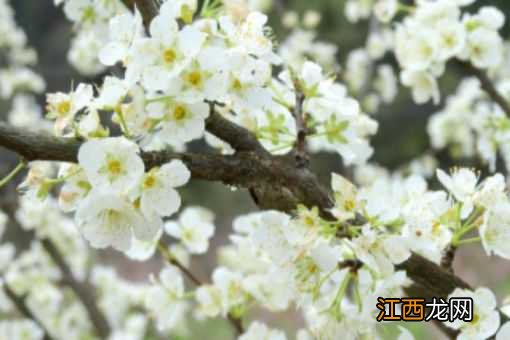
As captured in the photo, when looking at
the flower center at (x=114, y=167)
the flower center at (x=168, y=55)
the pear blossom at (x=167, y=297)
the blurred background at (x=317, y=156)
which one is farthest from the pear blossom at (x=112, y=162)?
the blurred background at (x=317, y=156)

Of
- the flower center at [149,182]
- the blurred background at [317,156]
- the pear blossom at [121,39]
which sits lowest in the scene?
the blurred background at [317,156]

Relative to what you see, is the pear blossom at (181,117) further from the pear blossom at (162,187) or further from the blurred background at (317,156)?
the blurred background at (317,156)

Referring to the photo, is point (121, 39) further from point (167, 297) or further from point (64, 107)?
point (167, 297)

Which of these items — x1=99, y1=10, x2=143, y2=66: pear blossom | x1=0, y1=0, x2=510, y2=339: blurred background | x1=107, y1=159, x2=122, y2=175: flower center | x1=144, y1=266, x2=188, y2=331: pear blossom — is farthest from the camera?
x1=0, y1=0, x2=510, y2=339: blurred background

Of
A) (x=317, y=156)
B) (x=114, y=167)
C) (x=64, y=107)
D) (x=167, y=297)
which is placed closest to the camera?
(x=114, y=167)

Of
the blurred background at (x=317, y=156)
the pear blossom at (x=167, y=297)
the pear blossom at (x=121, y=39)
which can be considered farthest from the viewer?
the blurred background at (x=317, y=156)

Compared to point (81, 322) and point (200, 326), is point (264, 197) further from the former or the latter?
point (200, 326)

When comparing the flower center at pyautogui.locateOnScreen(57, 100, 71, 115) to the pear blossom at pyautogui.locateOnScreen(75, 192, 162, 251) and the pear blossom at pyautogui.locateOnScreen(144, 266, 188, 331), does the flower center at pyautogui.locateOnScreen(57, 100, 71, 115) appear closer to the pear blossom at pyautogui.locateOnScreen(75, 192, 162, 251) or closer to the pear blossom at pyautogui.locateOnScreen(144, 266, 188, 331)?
the pear blossom at pyautogui.locateOnScreen(75, 192, 162, 251)

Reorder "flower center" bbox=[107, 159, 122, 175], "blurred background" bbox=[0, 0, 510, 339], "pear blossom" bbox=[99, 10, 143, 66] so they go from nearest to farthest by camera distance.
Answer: "flower center" bbox=[107, 159, 122, 175] → "pear blossom" bbox=[99, 10, 143, 66] → "blurred background" bbox=[0, 0, 510, 339]

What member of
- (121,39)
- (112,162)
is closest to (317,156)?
(121,39)

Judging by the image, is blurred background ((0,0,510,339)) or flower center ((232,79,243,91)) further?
blurred background ((0,0,510,339))

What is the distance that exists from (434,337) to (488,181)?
355 centimetres

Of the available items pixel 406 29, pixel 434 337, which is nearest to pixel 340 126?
pixel 406 29

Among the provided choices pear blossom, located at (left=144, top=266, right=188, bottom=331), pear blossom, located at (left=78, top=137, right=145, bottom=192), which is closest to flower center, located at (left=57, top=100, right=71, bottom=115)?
pear blossom, located at (left=78, top=137, right=145, bottom=192)
